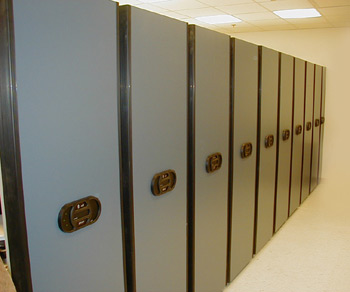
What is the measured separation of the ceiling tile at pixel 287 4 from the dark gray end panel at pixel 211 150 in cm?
228

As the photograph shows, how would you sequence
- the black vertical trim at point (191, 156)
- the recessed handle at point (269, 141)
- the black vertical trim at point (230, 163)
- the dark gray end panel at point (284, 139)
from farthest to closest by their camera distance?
the dark gray end panel at point (284, 139) → the recessed handle at point (269, 141) → the black vertical trim at point (230, 163) → the black vertical trim at point (191, 156)

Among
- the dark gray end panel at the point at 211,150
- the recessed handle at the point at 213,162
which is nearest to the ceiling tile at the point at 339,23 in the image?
the dark gray end panel at the point at 211,150

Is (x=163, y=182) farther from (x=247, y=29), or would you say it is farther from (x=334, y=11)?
(x=247, y=29)

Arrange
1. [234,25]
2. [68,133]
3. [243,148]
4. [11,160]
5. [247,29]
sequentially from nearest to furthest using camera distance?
[11,160], [68,133], [243,148], [234,25], [247,29]

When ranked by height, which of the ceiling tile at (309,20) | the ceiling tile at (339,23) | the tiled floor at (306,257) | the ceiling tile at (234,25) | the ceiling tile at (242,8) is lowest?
the tiled floor at (306,257)

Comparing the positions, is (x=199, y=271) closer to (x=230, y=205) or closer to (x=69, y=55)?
(x=230, y=205)

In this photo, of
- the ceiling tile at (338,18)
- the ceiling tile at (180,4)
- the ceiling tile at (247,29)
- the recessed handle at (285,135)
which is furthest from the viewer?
the ceiling tile at (247,29)

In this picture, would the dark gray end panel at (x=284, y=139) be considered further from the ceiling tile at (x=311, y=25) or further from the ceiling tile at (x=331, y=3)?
the ceiling tile at (x=311, y=25)

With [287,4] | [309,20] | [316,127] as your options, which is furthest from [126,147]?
[309,20]

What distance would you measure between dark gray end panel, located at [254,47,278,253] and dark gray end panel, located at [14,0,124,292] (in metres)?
1.74

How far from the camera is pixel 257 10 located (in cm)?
448

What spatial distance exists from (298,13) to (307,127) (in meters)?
1.58

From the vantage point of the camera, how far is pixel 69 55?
3.65ft

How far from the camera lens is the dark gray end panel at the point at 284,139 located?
3240 mm
